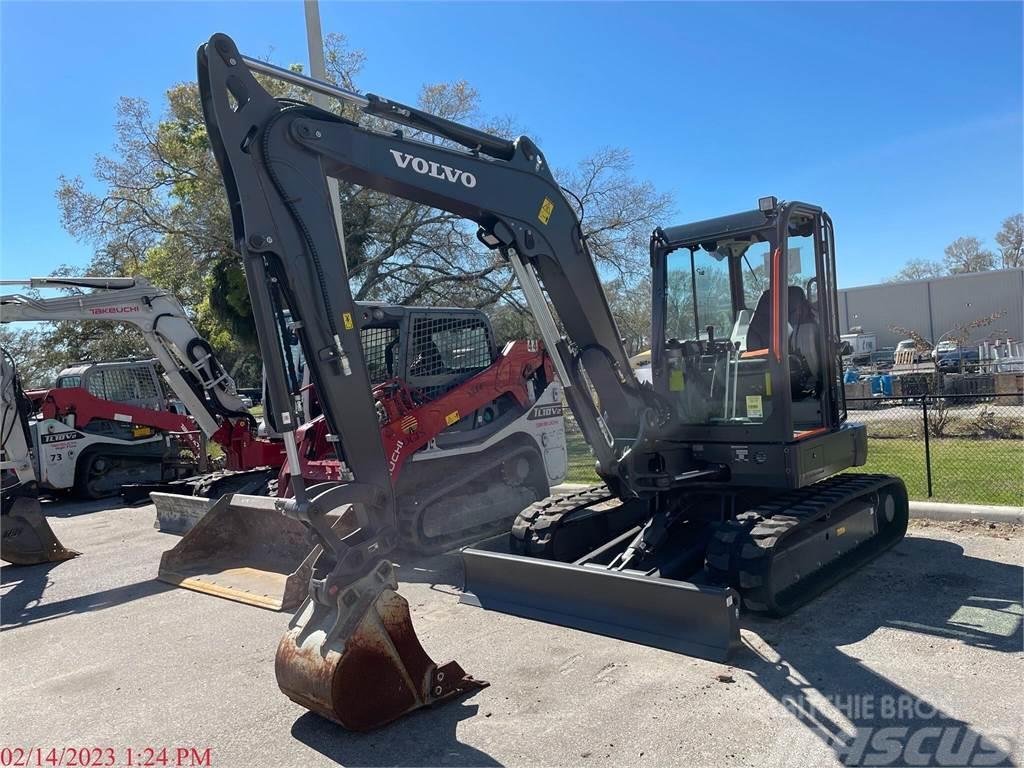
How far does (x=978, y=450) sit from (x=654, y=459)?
893 centimetres

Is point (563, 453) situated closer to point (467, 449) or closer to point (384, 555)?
point (467, 449)

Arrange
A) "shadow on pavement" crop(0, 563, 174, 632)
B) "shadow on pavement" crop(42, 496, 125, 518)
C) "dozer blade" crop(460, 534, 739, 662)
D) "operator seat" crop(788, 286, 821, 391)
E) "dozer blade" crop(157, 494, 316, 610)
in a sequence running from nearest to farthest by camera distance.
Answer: "dozer blade" crop(460, 534, 739, 662) → "operator seat" crop(788, 286, 821, 391) → "shadow on pavement" crop(0, 563, 174, 632) → "dozer blade" crop(157, 494, 316, 610) → "shadow on pavement" crop(42, 496, 125, 518)

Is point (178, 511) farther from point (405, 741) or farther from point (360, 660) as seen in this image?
point (405, 741)

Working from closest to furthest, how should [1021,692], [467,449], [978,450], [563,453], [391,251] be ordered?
1. [1021,692]
2. [467,449]
3. [563,453]
4. [978,450]
5. [391,251]

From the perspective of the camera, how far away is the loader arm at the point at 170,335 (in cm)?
1116

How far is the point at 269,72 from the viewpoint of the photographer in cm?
440

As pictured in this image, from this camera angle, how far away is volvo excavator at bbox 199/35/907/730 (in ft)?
14.1

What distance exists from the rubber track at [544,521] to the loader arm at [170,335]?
21.0 feet

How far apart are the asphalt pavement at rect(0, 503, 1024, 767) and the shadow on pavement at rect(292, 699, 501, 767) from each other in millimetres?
12

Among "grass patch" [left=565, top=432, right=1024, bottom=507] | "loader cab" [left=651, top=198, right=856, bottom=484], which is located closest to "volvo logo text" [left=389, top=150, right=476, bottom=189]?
"loader cab" [left=651, top=198, right=856, bottom=484]

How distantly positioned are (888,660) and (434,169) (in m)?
4.04

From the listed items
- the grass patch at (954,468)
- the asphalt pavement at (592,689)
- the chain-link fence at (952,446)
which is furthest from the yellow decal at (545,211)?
the chain-link fence at (952,446)

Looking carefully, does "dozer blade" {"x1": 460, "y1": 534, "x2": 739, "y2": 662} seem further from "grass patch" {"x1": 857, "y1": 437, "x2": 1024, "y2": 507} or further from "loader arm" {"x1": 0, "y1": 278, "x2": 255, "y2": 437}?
"loader arm" {"x1": 0, "y1": 278, "x2": 255, "y2": 437}

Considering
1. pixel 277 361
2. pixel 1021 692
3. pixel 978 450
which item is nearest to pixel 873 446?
pixel 978 450
